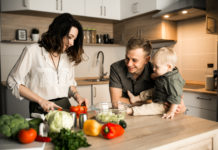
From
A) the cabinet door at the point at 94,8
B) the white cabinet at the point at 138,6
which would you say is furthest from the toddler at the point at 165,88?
the cabinet door at the point at 94,8

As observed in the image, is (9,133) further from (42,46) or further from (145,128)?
(42,46)

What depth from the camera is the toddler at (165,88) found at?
4.61ft

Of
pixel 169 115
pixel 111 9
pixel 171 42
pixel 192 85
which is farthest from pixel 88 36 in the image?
pixel 169 115

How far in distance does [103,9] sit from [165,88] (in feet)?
8.84

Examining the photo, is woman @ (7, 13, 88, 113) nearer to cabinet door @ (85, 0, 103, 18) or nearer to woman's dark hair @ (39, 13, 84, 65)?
woman's dark hair @ (39, 13, 84, 65)

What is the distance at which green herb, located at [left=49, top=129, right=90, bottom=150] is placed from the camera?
2.79 ft

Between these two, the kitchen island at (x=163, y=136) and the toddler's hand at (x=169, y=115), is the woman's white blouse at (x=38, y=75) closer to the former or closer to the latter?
the kitchen island at (x=163, y=136)

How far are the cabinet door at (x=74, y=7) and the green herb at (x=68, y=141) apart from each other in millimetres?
2848

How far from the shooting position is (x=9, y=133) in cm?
94

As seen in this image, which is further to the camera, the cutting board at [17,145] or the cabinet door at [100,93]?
the cabinet door at [100,93]

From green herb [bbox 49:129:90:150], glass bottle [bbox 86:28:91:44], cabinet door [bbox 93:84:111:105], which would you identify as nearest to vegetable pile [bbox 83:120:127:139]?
green herb [bbox 49:129:90:150]

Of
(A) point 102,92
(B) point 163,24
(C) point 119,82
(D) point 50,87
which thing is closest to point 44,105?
(D) point 50,87

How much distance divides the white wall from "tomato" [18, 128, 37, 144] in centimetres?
273

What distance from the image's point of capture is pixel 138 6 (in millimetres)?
3529
